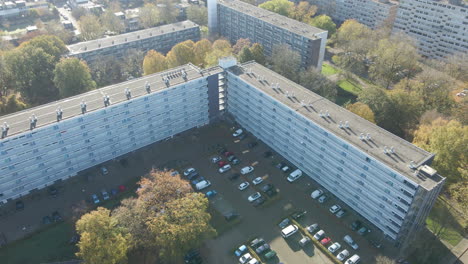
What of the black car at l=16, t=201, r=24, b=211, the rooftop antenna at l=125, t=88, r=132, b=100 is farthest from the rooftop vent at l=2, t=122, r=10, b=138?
the rooftop antenna at l=125, t=88, r=132, b=100

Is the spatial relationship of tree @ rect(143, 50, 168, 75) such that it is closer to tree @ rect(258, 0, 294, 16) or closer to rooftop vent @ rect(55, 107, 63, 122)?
rooftop vent @ rect(55, 107, 63, 122)

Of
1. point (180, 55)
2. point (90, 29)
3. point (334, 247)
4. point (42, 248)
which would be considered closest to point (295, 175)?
point (334, 247)

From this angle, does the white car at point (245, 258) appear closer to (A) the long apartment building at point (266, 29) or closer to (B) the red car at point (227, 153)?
(B) the red car at point (227, 153)

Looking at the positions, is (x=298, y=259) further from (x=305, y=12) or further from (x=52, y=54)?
(x=305, y=12)

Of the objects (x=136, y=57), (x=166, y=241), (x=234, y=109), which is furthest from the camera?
(x=136, y=57)

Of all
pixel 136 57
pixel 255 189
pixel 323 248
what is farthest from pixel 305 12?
pixel 323 248

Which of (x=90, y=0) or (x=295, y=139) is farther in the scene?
(x=90, y=0)

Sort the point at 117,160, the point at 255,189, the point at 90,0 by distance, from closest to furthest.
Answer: the point at 255,189, the point at 117,160, the point at 90,0

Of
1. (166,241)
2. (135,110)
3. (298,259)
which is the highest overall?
(135,110)

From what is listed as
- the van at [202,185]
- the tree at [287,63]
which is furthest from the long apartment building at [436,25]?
the van at [202,185]
